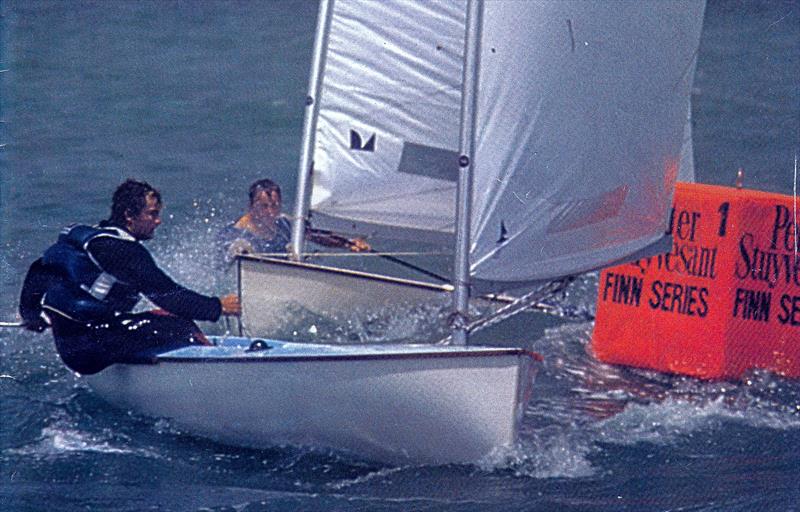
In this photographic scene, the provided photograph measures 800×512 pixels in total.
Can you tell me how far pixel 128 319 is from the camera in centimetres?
624

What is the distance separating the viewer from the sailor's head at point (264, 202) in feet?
26.4

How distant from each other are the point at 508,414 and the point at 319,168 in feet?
9.42

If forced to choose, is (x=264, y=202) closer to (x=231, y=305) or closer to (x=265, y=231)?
(x=265, y=231)

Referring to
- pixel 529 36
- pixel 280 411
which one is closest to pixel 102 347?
pixel 280 411

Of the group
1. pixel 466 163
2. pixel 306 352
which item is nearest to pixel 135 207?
pixel 306 352

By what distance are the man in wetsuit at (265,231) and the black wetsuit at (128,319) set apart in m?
1.70

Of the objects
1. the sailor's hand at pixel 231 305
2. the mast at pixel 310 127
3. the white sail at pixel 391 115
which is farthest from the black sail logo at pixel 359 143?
the sailor's hand at pixel 231 305

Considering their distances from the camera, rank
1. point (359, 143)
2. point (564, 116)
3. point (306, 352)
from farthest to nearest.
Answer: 1. point (359, 143)
2. point (564, 116)
3. point (306, 352)

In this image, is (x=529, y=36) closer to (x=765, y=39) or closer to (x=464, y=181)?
(x=464, y=181)

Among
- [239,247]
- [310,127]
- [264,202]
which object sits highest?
[310,127]

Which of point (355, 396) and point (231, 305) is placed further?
point (231, 305)

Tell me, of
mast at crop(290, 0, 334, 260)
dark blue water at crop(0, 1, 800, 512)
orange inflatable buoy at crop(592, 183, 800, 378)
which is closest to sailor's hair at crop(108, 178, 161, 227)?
dark blue water at crop(0, 1, 800, 512)

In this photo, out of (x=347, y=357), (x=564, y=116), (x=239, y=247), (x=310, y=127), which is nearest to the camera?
(x=347, y=357)

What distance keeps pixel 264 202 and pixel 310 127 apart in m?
0.48
